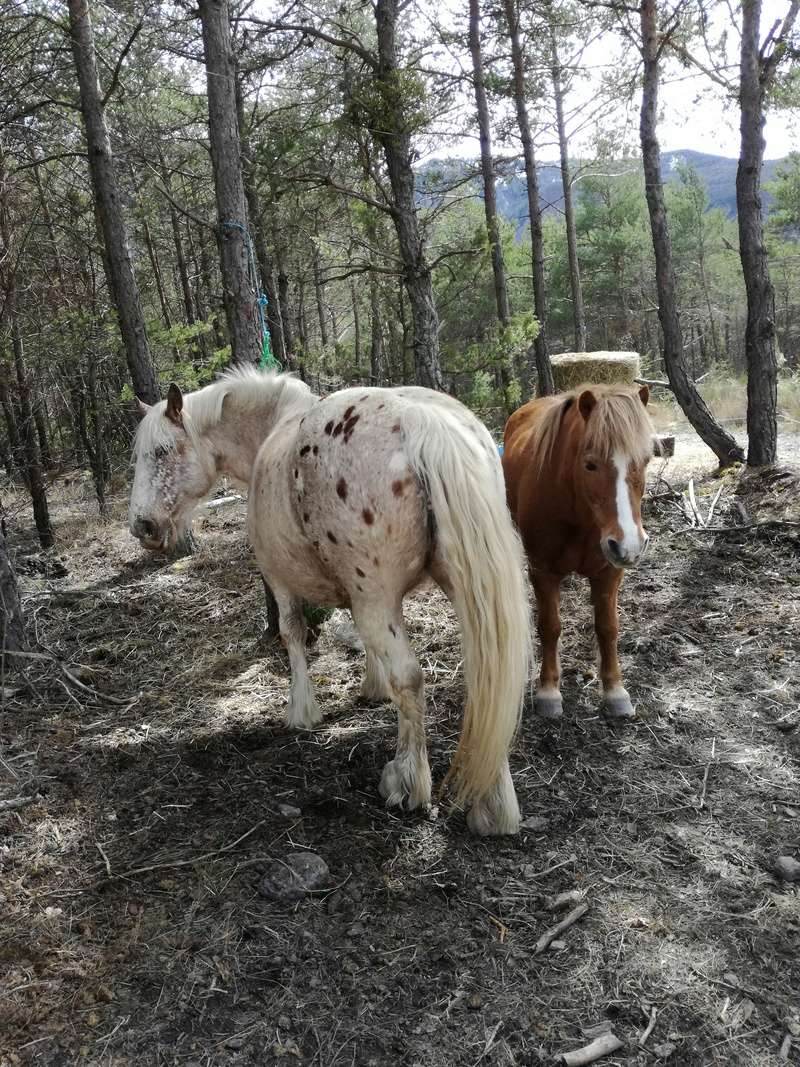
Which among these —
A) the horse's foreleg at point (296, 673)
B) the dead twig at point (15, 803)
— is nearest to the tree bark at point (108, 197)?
the horse's foreleg at point (296, 673)

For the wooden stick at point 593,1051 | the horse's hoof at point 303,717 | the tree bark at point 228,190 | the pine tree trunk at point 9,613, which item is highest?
the tree bark at point 228,190

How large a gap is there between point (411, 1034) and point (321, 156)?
10161 millimetres

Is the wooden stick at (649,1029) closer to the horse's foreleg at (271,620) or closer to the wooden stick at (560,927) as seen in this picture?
the wooden stick at (560,927)

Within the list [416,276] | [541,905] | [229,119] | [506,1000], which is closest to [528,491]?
[541,905]

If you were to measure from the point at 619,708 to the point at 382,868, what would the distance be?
1730 mm

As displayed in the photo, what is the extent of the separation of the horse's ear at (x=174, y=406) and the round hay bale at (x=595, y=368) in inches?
313

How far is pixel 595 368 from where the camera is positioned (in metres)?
11.3

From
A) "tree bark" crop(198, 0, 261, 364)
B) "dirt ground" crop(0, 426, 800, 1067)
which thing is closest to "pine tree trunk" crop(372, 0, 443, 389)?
"tree bark" crop(198, 0, 261, 364)

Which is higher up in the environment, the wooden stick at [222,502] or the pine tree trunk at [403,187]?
the pine tree trunk at [403,187]

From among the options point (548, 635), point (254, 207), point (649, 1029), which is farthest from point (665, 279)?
point (649, 1029)

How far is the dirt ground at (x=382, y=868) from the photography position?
6.43 ft

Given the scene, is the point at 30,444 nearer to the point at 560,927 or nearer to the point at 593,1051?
the point at 560,927

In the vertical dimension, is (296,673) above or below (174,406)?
below

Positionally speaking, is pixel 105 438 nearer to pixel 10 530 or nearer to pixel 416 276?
pixel 10 530
